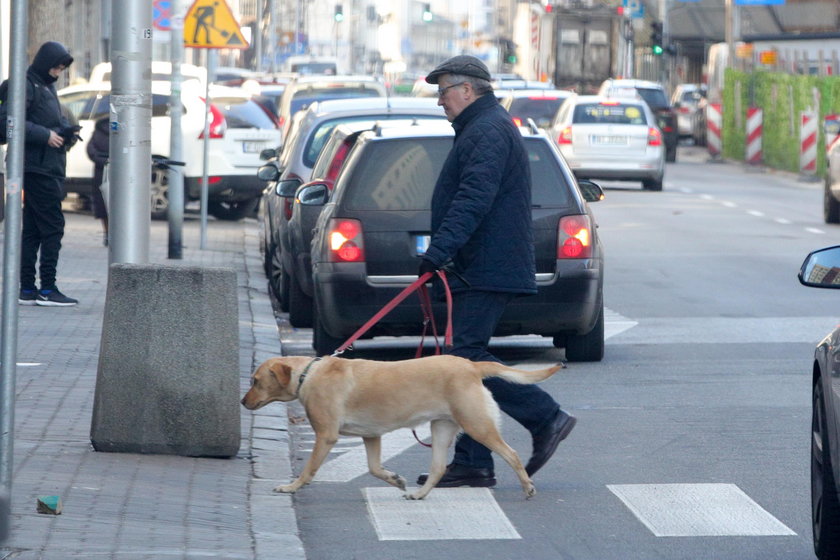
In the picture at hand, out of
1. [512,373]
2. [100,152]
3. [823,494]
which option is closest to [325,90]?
[100,152]

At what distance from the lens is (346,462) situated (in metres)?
8.09

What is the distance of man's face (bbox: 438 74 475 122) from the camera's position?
294 inches

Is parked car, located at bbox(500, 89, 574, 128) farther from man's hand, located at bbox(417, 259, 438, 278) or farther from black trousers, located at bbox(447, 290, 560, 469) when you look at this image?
man's hand, located at bbox(417, 259, 438, 278)

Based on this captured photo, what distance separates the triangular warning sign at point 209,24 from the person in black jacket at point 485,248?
39.2 feet

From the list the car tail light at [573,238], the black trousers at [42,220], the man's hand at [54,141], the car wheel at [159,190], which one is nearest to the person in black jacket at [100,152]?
the car wheel at [159,190]

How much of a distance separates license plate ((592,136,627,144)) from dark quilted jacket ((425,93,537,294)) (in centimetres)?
2365

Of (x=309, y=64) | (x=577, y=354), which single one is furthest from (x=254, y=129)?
(x=309, y=64)

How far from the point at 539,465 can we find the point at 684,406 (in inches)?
90.7

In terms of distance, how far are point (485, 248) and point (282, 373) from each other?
3.21 feet

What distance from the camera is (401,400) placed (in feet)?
23.4

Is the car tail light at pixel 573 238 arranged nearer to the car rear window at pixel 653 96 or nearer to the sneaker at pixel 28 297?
the sneaker at pixel 28 297

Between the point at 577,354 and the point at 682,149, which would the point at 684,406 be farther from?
the point at 682,149

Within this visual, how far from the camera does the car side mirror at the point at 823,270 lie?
5395 mm

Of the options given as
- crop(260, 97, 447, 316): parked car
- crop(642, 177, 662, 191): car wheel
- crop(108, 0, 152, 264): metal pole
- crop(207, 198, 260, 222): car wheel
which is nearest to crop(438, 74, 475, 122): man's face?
crop(108, 0, 152, 264): metal pole
